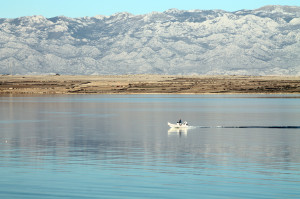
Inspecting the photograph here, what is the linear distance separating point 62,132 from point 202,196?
38864 mm

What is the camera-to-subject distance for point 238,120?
281ft

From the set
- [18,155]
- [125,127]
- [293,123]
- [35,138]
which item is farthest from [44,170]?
[293,123]

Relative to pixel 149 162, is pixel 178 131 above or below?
above

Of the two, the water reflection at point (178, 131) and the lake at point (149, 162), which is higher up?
the water reflection at point (178, 131)

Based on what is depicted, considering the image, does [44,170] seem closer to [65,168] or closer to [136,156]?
[65,168]

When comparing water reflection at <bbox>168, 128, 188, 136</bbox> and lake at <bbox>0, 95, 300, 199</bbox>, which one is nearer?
lake at <bbox>0, 95, 300, 199</bbox>

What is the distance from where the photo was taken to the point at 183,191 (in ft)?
103

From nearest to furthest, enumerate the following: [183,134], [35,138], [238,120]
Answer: [35,138]
[183,134]
[238,120]

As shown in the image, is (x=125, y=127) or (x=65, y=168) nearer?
(x=65, y=168)

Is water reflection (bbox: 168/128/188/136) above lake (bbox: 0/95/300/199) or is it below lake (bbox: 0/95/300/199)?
above

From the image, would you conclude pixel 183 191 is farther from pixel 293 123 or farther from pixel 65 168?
pixel 293 123

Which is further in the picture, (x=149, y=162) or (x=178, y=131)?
(x=178, y=131)

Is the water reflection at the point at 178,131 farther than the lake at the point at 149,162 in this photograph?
Yes

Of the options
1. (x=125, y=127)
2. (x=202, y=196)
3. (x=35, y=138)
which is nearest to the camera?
(x=202, y=196)
